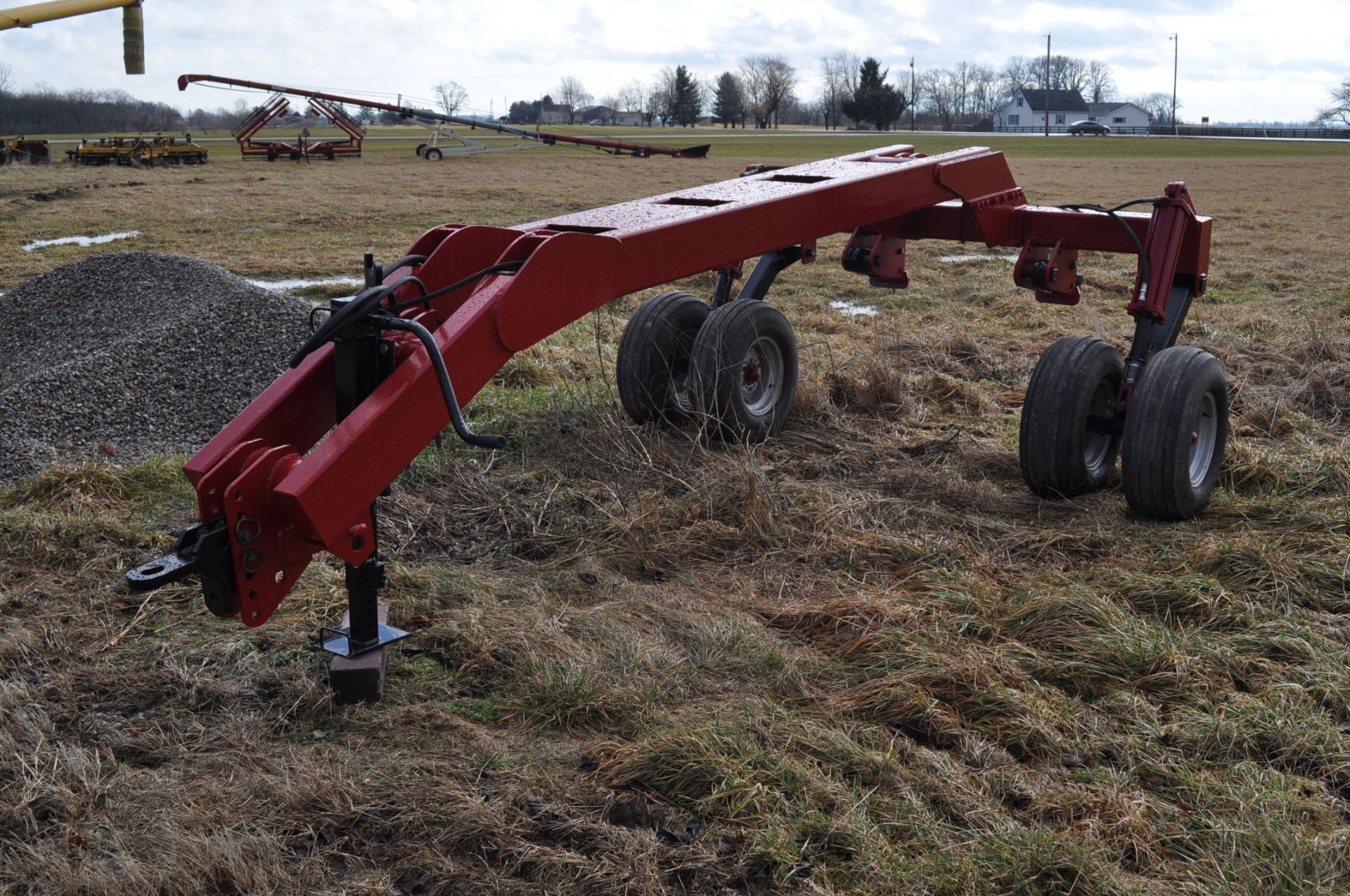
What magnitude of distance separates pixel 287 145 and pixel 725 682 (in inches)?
1736

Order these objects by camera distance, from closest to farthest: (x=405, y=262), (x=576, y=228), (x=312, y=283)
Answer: (x=405, y=262) < (x=576, y=228) < (x=312, y=283)

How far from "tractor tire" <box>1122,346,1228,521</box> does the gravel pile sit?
4.81 m

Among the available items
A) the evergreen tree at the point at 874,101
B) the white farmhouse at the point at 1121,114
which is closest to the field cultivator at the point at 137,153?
the evergreen tree at the point at 874,101

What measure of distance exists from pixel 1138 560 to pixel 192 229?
17.8 m

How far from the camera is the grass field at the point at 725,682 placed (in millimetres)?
2791

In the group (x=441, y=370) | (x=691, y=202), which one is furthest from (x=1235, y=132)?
(x=441, y=370)

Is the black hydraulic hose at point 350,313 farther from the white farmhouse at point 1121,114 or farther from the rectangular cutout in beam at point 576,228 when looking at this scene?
the white farmhouse at point 1121,114

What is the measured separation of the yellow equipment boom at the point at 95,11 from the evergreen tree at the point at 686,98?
331 ft

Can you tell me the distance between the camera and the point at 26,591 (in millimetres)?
4430

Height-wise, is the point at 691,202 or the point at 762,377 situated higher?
the point at 691,202

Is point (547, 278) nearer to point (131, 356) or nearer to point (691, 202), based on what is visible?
point (691, 202)

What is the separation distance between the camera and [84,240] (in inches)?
692

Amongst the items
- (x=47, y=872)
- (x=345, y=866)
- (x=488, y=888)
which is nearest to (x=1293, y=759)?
(x=488, y=888)

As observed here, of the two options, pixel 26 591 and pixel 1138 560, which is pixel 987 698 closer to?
pixel 1138 560
